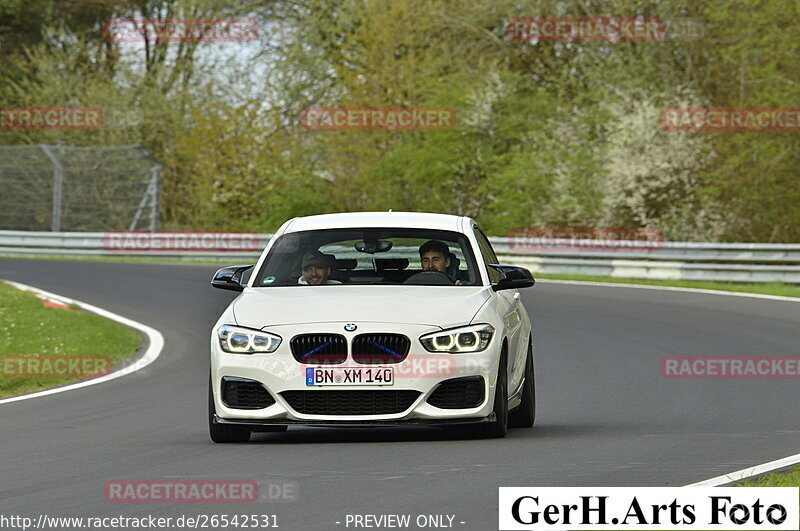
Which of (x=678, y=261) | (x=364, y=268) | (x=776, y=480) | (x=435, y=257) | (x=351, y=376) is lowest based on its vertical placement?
(x=678, y=261)

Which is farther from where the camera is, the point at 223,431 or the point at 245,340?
the point at 223,431

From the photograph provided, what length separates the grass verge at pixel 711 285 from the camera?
1034 inches

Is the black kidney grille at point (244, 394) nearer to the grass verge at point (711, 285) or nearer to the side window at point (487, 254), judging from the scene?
the side window at point (487, 254)

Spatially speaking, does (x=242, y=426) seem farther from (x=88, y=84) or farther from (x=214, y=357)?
(x=88, y=84)

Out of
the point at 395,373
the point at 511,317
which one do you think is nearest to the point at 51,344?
the point at 511,317

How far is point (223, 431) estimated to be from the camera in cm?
1016

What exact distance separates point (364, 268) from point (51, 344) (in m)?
6.84

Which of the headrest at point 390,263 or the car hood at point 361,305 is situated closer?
the car hood at point 361,305

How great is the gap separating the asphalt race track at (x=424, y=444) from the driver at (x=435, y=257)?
114cm

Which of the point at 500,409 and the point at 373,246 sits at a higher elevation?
the point at 373,246

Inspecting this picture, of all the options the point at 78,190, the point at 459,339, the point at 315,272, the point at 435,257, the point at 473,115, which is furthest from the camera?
the point at 78,190

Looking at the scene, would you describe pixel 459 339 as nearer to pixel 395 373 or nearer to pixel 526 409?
pixel 395 373

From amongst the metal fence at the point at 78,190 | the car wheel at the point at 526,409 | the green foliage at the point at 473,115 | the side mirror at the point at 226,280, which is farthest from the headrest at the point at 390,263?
the metal fence at the point at 78,190

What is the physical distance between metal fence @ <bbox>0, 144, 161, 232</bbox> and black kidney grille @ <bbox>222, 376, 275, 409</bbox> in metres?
34.6
